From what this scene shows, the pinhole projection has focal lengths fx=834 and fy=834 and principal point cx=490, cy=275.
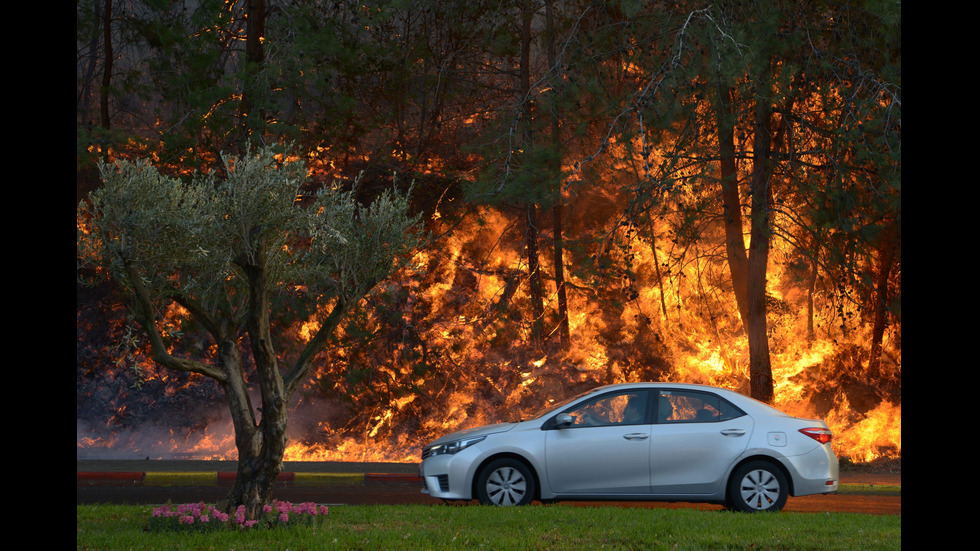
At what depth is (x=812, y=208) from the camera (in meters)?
14.7

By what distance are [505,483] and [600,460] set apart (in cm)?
111

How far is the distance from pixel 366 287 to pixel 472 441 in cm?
222

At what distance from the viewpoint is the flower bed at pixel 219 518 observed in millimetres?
7703

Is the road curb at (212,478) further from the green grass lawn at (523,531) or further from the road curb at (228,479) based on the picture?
the green grass lawn at (523,531)

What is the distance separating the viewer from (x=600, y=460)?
30.9 ft

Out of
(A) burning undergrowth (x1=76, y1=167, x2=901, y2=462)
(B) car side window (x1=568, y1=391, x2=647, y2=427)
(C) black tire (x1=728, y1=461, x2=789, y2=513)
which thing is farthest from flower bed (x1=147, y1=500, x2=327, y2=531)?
(A) burning undergrowth (x1=76, y1=167, x2=901, y2=462)

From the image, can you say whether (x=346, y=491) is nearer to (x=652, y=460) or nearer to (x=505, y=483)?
(x=505, y=483)

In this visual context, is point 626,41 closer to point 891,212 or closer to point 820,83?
point 820,83

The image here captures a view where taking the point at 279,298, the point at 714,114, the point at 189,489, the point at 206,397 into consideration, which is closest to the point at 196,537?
the point at 189,489

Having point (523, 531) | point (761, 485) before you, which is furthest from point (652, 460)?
point (523, 531)

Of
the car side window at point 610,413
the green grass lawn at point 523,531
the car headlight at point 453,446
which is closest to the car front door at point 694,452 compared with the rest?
the car side window at point 610,413

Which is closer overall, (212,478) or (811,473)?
(811,473)

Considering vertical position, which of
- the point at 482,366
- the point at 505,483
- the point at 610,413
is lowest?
the point at 505,483

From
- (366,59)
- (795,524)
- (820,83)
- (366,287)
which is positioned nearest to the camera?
(795,524)
